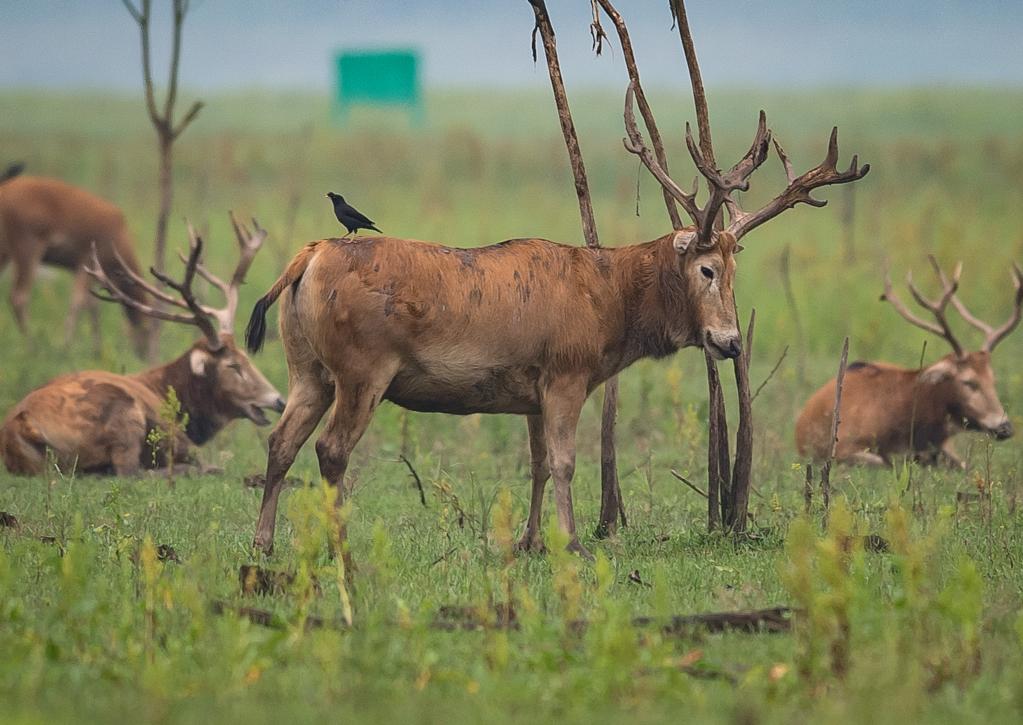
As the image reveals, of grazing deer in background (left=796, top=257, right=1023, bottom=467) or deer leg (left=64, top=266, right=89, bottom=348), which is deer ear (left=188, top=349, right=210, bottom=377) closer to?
grazing deer in background (left=796, top=257, right=1023, bottom=467)

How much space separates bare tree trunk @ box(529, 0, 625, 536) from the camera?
945 centimetres

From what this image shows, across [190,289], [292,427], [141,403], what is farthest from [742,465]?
[141,403]

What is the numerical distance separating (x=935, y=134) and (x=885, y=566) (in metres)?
47.5

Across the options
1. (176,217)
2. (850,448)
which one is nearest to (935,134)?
(176,217)

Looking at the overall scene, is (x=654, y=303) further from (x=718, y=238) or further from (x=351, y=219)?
(x=351, y=219)

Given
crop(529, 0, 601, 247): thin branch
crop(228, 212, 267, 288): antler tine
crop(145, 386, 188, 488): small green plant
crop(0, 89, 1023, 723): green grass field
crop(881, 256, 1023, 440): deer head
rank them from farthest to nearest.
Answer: crop(881, 256, 1023, 440): deer head, crop(228, 212, 267, 288): antler tine, crop(145, 386, 188, 488): small green plant, crop(529, 0, 601, 247): thin branch, crop(0, 89, 1023, 723): green grass field

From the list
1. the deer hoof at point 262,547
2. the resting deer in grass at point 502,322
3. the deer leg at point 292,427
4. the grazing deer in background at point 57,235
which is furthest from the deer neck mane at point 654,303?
the grazing deer in background at point 57,235

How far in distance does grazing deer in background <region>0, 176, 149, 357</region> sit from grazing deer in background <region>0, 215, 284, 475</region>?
258 inches

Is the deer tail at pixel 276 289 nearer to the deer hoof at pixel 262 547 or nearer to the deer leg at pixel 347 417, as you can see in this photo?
the deer leg at pixel 347 417

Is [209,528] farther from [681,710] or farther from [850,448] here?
[850,448]

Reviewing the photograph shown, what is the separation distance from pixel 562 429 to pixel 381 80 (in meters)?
64.0

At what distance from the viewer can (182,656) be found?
597 cm

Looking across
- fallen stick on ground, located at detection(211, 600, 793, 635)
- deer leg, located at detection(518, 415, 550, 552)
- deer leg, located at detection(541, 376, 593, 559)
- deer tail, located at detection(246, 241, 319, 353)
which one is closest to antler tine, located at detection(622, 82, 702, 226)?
deer leg, located at detection(541, 376, 593, 559)

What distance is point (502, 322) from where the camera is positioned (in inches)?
343
